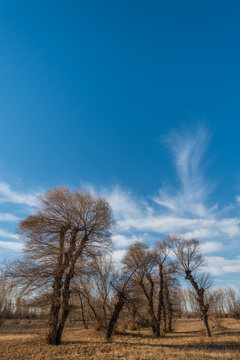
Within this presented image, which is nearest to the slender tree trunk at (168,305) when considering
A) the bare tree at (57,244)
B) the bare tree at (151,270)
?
the bare tree at (151,270)

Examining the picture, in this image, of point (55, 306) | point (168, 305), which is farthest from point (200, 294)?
point (55, 306)

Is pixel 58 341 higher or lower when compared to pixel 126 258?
lower

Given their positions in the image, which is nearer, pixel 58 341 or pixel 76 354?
pixel 76 354

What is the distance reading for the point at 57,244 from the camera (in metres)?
15.3

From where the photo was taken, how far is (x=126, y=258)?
995 inches

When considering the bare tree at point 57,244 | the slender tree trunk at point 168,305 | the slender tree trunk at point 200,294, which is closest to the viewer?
the bare tree at point 57,244

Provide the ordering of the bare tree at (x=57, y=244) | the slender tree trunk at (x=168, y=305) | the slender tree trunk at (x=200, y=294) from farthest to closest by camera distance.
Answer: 1. the slender tree trunk at (x=168, y=305)
2. the slender tree trunk at (x=200, y=294)
3. the bare tree at (x=57, y=244)

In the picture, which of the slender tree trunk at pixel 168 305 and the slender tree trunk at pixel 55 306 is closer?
the slender tree trunk at pixel 55 306

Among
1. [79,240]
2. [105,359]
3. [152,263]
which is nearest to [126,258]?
[152,263]

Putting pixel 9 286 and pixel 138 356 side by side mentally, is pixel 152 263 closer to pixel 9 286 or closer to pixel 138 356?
pixel 138 356

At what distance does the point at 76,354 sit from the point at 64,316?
2.84 meters

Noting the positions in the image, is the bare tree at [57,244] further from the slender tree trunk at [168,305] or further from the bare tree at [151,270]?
the slender tree trunk at [168,305]

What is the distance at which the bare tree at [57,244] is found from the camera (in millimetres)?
13773

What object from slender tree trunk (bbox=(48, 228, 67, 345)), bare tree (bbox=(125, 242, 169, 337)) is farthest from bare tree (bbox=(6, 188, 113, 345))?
bare tree (bbox=(125, 242, 169, 337))
